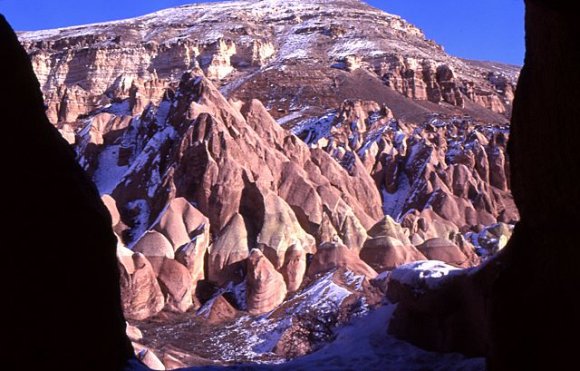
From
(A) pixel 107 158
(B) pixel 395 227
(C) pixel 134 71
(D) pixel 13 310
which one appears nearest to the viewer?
(D) pixel 13 310

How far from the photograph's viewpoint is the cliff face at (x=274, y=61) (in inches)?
2891

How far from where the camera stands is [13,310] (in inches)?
183

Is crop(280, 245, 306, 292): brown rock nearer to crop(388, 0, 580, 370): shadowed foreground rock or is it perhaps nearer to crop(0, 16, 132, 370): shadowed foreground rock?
crop(0, 16, 132, 370): shadowed foreground rock

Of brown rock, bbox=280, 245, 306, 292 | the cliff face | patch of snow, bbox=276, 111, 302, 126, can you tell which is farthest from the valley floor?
patch of snow, bbox=276, 111, 302, 126

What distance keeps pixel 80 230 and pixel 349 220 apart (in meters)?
19.3

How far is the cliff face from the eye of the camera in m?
73.4

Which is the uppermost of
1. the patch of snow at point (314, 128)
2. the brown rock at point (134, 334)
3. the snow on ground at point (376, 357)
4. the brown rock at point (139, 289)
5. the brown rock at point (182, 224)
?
the patch of snow at point (314, 128)

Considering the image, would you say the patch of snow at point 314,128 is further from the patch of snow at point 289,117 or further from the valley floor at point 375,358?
the valley floor at point 375,358

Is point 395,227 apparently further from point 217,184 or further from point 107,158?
point 107,158

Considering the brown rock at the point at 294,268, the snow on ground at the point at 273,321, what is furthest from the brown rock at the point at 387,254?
the snow on ground at the point at 273,321

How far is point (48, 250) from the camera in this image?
523 cm

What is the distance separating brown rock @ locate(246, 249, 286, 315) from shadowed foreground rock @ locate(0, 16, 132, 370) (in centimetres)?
1231

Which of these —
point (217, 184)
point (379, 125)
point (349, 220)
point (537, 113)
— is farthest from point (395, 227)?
point (379, 125)

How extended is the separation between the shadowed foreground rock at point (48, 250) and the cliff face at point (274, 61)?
50906mm
